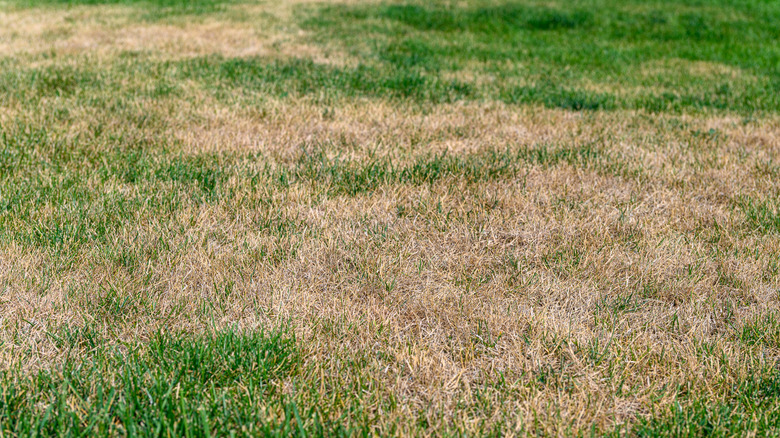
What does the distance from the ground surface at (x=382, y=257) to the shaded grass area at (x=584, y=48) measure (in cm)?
20

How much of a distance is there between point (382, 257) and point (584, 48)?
28.7 ft

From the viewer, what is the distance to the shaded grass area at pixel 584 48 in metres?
7.04

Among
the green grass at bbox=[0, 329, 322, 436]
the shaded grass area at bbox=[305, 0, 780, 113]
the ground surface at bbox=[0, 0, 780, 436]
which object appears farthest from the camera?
the shaded grass area at bbox=[305, 0, 780, 113]

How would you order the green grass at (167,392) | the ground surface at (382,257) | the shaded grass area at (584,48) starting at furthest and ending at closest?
1. the shaded grass area at (584,48)
2. the ground surface at (382,257)
3. the green grass at (167,392)

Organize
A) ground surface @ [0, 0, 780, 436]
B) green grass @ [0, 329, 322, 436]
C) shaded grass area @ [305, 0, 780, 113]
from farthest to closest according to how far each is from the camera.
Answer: shaded grass area @ [305, 0, 780, 113]
ground surface @ [0, 0, 780, 436]
green grass @ [0, 329, 322, 436]

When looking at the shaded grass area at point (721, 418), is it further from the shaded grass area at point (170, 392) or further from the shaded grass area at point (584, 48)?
the shaded grass area at point (584, 48)

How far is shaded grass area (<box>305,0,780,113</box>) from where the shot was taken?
704cm

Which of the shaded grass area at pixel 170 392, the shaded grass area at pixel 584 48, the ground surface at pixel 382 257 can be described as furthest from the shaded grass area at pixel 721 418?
the shaded grass area at pixel 584 48

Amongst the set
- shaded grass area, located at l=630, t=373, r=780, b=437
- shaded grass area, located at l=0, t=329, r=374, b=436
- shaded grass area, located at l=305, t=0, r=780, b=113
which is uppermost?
shaded grass area, located at l=305, t=0, r=780, b=113

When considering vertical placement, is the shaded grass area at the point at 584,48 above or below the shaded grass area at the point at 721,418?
above

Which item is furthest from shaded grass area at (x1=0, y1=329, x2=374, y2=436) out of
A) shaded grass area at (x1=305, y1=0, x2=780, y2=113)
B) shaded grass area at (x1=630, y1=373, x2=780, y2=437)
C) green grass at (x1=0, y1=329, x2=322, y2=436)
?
shaded grass area at (x1=305, y1=0, x2=780, y2=113)

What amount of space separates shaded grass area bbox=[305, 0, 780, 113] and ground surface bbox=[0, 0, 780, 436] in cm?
20

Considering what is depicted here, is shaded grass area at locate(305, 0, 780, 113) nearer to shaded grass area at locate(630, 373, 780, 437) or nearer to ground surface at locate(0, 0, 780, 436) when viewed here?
ground surface at locate(0, 0, 780, 436)

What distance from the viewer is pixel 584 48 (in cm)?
1040
